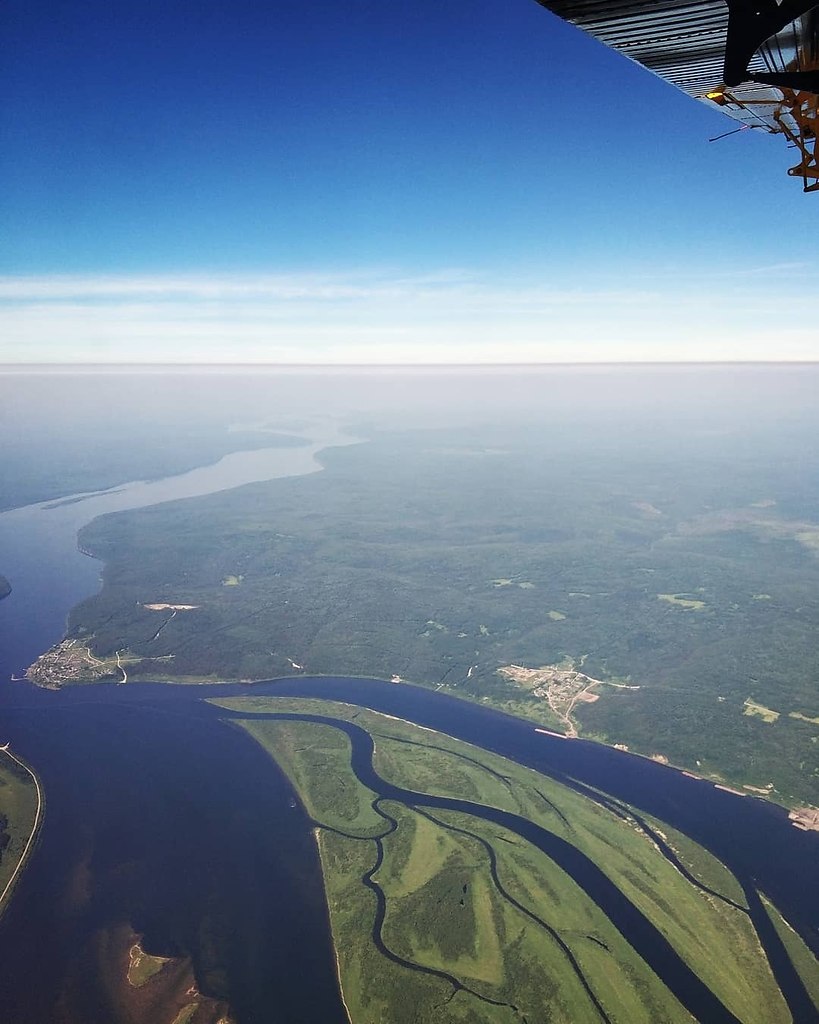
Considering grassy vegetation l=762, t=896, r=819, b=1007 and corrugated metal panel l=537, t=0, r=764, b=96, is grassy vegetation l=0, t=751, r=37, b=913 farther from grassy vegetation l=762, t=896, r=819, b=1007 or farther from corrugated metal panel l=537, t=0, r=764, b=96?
corrugated metal panel l=537, t=0, r=764, b=96

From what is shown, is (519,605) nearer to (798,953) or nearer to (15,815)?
(798,953)

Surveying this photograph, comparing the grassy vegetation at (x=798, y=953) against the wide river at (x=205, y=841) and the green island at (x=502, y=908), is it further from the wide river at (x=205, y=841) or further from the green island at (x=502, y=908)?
the wide river at (x=205, y=841)

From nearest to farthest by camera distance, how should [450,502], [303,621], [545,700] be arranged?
[545,700] < [303,621] < [450,502]

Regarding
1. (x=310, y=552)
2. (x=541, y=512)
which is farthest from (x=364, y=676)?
(x=541, y=512)

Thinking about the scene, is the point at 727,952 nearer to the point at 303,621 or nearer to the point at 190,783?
the point at 190,783

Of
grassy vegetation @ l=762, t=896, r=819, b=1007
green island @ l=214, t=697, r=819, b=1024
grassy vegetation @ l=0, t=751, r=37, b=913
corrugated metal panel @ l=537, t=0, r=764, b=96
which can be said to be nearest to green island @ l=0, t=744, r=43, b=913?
grassy vegetation @ l=0, t=751, r=37, b=913

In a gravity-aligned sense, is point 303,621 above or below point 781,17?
below
